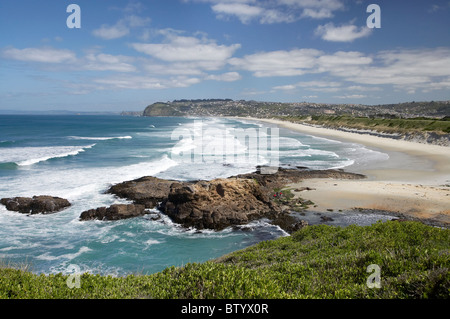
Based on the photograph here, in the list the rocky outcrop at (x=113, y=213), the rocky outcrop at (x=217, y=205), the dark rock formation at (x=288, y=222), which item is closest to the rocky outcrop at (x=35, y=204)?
the rocky outcrop at (x=113, y=213)

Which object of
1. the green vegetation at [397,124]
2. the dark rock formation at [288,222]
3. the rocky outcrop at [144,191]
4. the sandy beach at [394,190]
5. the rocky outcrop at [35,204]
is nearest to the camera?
the dark rock formation at [288,222]

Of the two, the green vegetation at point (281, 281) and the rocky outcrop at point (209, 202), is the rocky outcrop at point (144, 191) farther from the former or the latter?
the green vegetation at point (281, 281)

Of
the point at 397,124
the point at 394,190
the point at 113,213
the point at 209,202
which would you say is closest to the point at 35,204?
the point at 113,213

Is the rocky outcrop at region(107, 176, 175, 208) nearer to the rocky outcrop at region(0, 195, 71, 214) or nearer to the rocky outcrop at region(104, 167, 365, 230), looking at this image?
the rocky outcrop at region(104, 167, 365, 230)

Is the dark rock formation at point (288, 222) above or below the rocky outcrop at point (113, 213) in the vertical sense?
below

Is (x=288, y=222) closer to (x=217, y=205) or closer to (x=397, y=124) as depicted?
(x=217, y=205)

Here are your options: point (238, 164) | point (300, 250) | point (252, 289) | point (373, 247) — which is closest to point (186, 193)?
point (300, 250)

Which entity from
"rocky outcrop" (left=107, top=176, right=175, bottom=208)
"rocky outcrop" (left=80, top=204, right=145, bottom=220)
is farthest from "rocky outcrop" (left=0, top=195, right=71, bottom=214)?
"rocky outcrop" (left=107, top=176, right=175, bottom=208)
